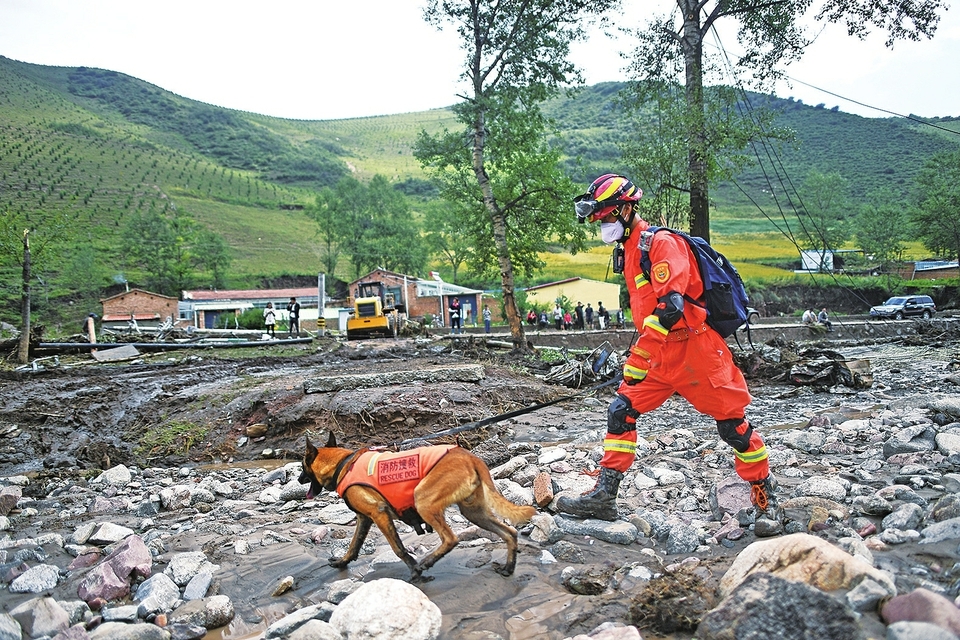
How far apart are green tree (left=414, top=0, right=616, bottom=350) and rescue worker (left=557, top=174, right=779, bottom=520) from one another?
14.0 m

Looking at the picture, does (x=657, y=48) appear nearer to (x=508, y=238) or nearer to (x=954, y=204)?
(x=508, y=238)

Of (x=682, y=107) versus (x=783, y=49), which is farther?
(x=783, y=49)

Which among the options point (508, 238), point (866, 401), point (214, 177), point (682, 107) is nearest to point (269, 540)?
point (866, 401)

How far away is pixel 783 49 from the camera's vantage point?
49.0ft

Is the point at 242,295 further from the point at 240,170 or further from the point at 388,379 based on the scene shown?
the point at 240,170

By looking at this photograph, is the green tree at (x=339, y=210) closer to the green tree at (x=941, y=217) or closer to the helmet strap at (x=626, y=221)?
the green tree at (x=941, y=217)

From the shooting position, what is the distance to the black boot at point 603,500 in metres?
4.38

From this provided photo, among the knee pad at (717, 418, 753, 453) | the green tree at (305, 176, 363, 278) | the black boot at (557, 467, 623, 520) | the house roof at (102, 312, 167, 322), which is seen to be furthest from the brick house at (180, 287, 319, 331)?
the knee pad at (717, 418, 753, 453)

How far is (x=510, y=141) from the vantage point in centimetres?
1969

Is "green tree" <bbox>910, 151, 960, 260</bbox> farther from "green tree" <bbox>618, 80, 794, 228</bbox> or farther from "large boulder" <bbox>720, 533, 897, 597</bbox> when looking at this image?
"large boulder" <bbox>720, 533, 897, 597</bbox>

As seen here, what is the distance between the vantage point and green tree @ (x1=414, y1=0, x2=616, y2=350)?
61.7 feet

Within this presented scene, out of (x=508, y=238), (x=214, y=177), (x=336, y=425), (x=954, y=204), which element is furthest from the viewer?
(x=214, y=177)

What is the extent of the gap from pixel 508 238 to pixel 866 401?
13367 mm

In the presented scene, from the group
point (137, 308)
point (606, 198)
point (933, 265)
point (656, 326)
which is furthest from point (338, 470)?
point (933, 265)
